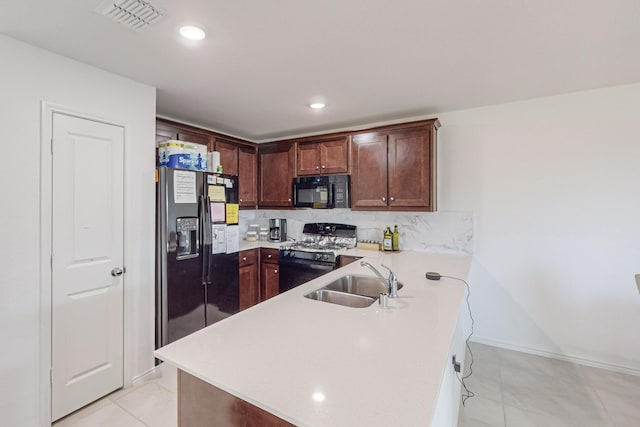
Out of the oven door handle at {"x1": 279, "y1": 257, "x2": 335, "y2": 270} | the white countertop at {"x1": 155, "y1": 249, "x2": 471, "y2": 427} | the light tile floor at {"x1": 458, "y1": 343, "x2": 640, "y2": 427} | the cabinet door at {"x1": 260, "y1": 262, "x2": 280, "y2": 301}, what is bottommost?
the light tile floor at {"x1": 458, "y1": 343, "x2": 640, "y2": 427}

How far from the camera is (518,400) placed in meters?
2.07

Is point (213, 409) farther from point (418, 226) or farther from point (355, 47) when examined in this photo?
point (418, 226)

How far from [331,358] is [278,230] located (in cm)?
314

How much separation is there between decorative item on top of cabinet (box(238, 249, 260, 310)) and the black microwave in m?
0.85

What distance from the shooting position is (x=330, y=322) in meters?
1.29

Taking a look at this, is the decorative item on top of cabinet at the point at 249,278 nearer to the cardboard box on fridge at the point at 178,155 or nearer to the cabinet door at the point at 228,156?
the cabinet door at the point at 228,156

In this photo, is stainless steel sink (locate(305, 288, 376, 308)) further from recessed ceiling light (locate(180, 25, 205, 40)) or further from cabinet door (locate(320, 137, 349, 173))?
cabinet door (locate(320, 137, 349, 173))

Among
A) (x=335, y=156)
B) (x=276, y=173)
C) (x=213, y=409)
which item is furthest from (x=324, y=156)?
(x=213, y=409)

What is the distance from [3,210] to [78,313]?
0.79 metres

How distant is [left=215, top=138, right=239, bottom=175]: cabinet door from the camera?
3.39 metres

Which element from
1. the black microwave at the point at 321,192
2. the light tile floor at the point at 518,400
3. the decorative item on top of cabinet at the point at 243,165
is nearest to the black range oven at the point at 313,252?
the black microwave at the point at 321,192

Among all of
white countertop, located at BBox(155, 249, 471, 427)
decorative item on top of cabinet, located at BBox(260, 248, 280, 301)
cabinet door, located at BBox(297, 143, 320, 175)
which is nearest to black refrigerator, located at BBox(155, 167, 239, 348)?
decorative item on top of cabinet, located at BBox(260, 248, 280, 301)

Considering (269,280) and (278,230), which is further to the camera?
(278,230)

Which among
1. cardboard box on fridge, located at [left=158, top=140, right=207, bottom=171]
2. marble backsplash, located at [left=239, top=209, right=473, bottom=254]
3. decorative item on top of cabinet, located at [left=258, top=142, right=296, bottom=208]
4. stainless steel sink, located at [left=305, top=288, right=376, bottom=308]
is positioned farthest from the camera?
decorative item on top of cabinet, located at [left=258, top=142, right=296, bottom=208]
